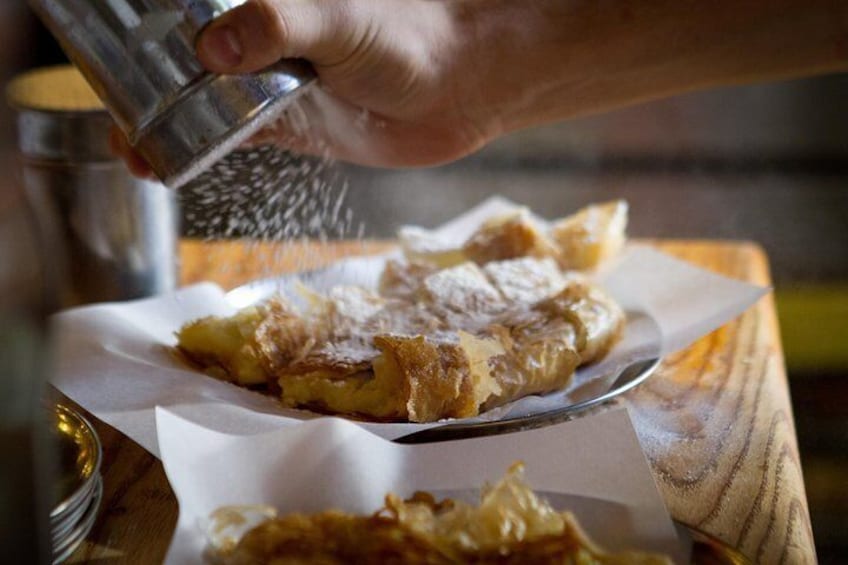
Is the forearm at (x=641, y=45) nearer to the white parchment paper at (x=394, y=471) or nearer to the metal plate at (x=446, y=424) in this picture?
the metal plate at (x=446, y=424)

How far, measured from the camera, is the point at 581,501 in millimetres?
926

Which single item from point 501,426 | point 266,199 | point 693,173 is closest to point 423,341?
point 501,426

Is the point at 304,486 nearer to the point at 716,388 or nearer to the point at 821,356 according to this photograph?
the point at 716,388

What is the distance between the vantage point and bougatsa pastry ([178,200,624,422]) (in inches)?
44.6

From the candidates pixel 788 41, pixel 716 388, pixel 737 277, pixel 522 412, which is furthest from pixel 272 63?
pixel 737 277

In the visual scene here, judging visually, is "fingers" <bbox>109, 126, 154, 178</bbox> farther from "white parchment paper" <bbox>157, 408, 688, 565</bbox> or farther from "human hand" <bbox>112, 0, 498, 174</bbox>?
"white parchment paper" <bbox>157, 408, 688, 565</bbox>

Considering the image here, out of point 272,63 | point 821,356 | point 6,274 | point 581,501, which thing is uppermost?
point 272,63

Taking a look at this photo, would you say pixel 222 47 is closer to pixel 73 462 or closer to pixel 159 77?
pixel 159 77

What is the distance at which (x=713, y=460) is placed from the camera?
1077 millimetres

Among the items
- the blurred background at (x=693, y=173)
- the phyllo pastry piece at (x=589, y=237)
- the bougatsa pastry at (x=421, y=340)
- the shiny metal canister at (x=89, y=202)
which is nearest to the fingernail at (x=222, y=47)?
the bougatsa pastry at (x=421, y=340)

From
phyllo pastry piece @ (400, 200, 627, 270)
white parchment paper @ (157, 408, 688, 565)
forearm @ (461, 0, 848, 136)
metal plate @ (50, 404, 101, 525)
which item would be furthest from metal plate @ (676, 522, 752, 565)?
forearm @ (461, 0, 848, 136)

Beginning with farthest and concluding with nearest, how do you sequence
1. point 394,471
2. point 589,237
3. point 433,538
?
point 589,237 → point 394,471 → point 433,538

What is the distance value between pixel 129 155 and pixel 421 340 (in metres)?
0.49

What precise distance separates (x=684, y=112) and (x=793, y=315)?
0.73m
